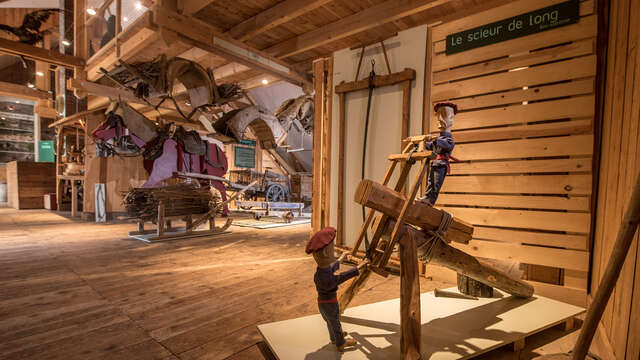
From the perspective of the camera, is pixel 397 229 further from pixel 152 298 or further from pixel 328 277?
pixel 152 298

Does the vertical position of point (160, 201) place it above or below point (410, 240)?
below

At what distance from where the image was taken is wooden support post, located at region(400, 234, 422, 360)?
168 centimetres

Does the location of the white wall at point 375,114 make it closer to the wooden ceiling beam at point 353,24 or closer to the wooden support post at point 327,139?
the wooden support post at point 327,139

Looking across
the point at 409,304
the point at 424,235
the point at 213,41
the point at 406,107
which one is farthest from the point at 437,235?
the point at 213,41

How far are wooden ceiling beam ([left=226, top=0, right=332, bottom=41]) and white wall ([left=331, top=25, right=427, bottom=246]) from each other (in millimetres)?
939

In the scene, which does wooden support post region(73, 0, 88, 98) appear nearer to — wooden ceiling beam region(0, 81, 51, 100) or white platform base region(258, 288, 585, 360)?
wooden ceiling beam region(0, 81, 51, 100)

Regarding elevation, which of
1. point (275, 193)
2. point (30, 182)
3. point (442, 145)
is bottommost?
point (275, 193)

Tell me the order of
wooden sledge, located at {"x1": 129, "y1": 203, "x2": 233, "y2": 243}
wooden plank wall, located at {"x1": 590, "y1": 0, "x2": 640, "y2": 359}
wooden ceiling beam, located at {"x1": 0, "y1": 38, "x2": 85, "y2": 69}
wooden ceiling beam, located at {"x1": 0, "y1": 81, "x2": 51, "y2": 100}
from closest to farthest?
wooden plank wall, located at {"x1": 590, "y1": 0, "x2": 640, "y2": 359}, wooden sledge, located at {"x1": 129, "y1": 203, "x2": 233, "y2": 243}, wooden ceiling beam, located at {"x1": 0, "y1": 38, "x2": 85, "y2": 69}, wooden ceiling beam, located at {"x1": 0, "y1": 81, "x2": 51, "y2": 100}

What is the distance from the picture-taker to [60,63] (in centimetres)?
691

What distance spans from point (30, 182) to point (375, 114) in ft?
43.7

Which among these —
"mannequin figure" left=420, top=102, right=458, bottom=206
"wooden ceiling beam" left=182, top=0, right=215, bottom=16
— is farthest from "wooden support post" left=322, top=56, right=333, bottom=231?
"mannequin figure" left=420, top=102, right=458, bottom=206

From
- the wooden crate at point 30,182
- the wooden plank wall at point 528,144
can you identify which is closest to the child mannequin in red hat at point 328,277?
the wooden plank wall at point 528,144

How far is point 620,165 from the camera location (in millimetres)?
1989

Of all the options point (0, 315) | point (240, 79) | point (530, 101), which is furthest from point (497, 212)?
point (240, 79)
